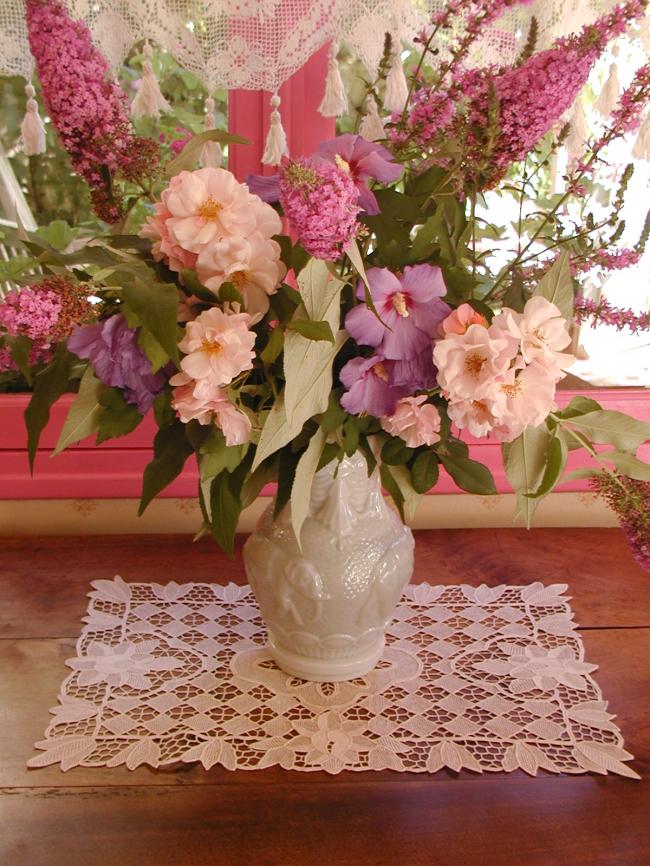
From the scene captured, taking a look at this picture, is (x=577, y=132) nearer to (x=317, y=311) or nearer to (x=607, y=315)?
(x=607, y=315)

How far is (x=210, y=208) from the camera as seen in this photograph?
0.69 meters

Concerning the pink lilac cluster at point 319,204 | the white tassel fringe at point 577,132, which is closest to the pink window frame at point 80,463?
the white tassel fringe at point 577,132

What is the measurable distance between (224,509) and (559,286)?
1.07ft

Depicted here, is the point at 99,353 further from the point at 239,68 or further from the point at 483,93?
the point at 239,68

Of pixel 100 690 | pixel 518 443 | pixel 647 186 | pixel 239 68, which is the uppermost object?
pixel 239 68

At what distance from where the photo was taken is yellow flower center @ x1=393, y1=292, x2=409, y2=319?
713mm

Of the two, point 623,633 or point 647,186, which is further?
point 647,186

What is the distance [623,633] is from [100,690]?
0.54 meters

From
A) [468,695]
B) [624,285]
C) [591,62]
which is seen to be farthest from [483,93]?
[624,285]

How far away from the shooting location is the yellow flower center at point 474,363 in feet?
2.25

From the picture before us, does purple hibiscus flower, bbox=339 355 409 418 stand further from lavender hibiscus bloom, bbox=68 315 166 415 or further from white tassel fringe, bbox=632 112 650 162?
white tassel fringe, bbox=632 112 650 162

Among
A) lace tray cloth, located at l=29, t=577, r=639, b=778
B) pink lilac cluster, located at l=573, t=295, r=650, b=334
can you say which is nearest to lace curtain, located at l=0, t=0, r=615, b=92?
pink lilac cluster, located at l=573, t=295, r=650, b=334

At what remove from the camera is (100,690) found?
0.93 meters

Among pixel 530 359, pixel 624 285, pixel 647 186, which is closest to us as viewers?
pixel 530 359
